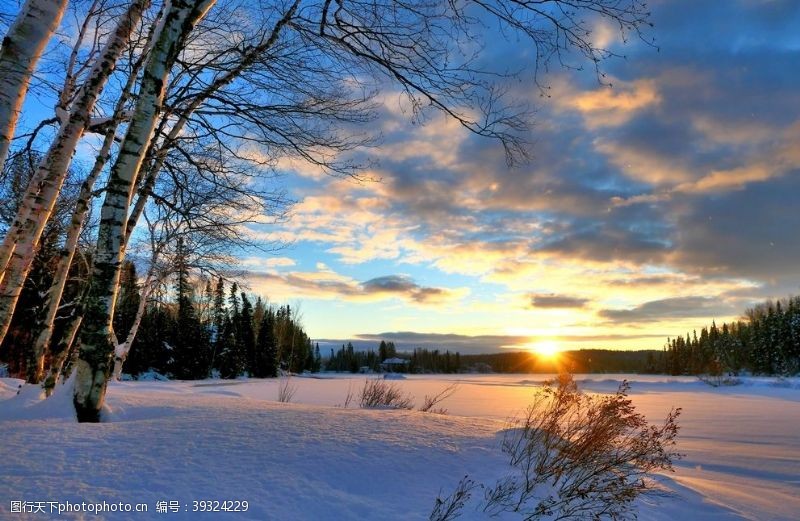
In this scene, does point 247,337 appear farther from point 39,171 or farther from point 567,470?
point 567,470

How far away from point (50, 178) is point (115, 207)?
106cm

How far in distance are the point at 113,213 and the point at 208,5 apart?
211cm

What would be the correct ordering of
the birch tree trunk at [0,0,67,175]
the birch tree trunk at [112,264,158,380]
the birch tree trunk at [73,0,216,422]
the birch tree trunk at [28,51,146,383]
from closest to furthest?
1. the birch tree trunk at [0,0,67,175]
2. the birch tree trunk at [73,0,216,422]
3. the birch tree trunk at [28,51,146,383]
4. the birch tree trunk at [112,264,158,380]

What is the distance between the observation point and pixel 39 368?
658cm

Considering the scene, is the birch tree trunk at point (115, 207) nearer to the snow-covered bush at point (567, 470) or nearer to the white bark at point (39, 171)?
the white bark at point (39, 171)

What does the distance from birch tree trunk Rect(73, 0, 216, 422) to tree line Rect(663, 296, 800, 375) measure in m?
53.6

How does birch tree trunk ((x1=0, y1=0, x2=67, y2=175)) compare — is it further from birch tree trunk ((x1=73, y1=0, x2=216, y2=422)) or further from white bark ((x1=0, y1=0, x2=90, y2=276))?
birch tree trunk ((x1=73, y1=0, x2=216, y2=422))

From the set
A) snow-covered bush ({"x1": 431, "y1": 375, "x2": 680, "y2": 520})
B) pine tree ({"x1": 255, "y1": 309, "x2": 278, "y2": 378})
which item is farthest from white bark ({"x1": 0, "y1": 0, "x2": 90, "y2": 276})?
pine tree ({"x1": 255, "y1": 309, "x2": 278, "y2": 378})

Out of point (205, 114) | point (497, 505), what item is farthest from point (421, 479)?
point (205, 114)

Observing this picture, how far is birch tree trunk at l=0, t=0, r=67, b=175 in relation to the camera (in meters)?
3.11

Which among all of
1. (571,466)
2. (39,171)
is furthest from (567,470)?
(39,171)

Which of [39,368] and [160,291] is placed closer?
[39,368]

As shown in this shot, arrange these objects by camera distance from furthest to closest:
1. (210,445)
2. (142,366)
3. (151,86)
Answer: (142,366) → (151,86) → (210,445)

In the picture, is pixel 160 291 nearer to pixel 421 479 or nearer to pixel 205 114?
pixel 205 114
